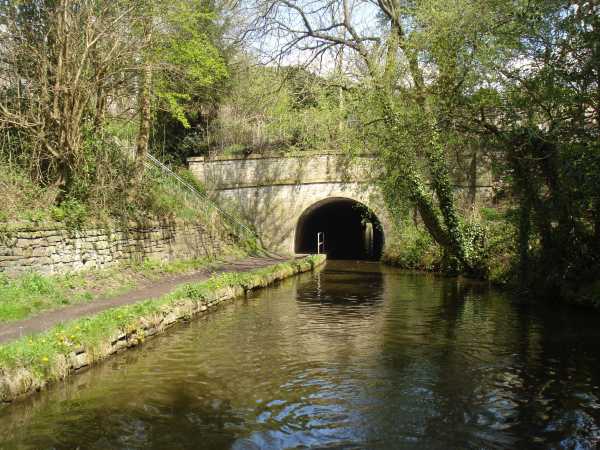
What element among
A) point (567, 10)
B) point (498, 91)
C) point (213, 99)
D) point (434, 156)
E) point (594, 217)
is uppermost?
point (213, 99)

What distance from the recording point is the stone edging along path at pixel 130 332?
6.46 metres

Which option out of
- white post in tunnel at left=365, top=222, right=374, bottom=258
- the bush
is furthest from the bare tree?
white post in tunnel at left=365, top=222, right=374, bottom=258

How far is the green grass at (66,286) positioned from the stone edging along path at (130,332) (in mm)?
1407

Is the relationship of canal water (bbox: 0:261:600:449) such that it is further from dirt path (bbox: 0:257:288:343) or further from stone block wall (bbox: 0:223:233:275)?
stone block wall (bbox: 0:223:233:275)

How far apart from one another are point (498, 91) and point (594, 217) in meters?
3.65

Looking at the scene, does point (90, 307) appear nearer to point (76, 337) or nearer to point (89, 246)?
point (76, 337)

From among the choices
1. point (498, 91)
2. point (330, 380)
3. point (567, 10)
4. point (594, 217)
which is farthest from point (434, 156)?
point (330, 380)

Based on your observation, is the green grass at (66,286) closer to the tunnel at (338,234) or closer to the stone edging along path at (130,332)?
the stone edging along path at (130,332)

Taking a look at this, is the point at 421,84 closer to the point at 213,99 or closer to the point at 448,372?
the point at 448,372

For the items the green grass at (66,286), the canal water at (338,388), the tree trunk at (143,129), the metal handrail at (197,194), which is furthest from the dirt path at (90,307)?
the metal handrail at (197,194)

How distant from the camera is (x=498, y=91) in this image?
14031 millimetres

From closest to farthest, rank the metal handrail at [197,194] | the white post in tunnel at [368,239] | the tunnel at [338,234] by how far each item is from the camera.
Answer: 1. the metal handrail at [197,194]
2. the tunnel at [338,234]
3. the white post in tunnel at [368,239]

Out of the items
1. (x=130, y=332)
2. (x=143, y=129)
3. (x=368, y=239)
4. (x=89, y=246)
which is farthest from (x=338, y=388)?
(x=368, y=239)

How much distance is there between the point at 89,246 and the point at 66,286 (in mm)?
1969
